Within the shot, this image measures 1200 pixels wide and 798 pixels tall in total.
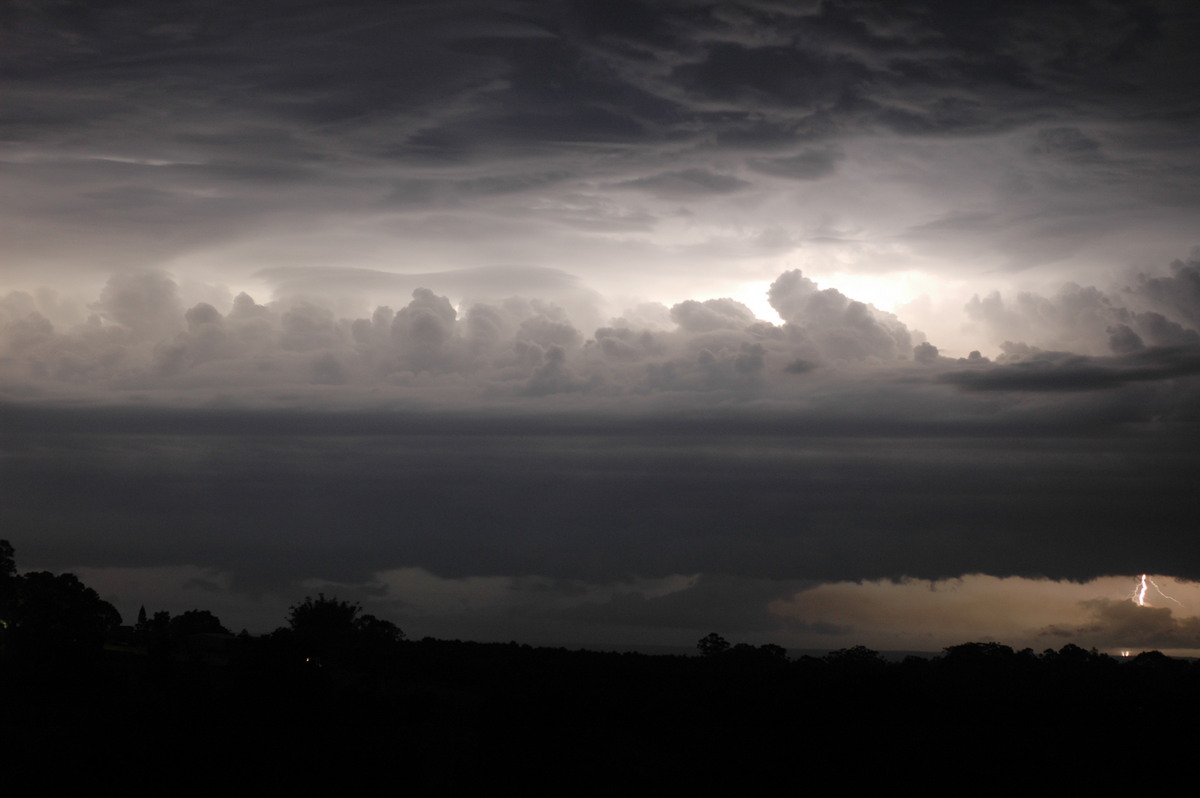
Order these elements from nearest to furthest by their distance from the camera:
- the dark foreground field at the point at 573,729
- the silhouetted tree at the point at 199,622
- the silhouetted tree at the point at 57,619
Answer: the dark foreground field at the point at 573,729 → the silhouetted tree at the point at 57,619 → the silhouetted tree at the point at 199,622

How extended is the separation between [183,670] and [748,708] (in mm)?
40813

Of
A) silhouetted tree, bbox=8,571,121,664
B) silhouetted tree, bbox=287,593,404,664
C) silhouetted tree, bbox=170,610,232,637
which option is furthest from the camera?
silhouetted tree, bbox=170,610,232,637

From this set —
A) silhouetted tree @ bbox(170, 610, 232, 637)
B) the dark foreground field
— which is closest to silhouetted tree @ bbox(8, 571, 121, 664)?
the dark foreground field

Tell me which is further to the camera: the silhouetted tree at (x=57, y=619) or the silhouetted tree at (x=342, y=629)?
the silhouetted tree at (x=342, y=629)

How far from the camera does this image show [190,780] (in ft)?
144

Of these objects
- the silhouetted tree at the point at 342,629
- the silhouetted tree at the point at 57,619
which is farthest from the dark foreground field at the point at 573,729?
the silhouetted tree at the point at 342,629

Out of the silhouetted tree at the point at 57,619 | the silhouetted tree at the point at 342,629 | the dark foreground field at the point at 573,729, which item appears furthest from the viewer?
the silhouetted tree at the point at 342,629

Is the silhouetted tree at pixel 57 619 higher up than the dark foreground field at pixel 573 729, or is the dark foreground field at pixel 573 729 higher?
the silhouetted tree at pixel 57 619

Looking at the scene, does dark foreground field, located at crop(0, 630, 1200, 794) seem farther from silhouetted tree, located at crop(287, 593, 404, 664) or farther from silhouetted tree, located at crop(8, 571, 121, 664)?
silhouetted tree, located at crop(287, 593, 404, 664)

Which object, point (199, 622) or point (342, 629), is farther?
point (199, 622)

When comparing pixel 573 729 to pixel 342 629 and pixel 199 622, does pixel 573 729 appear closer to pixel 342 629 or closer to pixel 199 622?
pixel 342 629

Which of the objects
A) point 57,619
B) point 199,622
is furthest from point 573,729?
point 199,622

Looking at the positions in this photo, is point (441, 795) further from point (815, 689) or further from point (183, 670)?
point (183, 670)

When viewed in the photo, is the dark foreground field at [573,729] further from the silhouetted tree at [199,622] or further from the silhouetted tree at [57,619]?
the silhouetted tree at [199,622]
